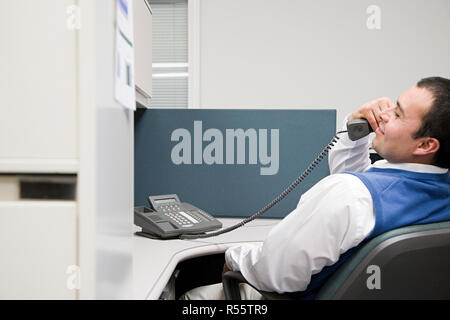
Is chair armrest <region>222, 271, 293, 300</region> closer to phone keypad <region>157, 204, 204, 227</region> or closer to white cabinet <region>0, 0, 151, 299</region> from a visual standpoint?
phone keypad <region>157, 204, 204, 227</region>

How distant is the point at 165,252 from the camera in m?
0.96

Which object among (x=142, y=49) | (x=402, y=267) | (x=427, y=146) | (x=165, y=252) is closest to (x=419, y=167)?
(x=427, y=146)

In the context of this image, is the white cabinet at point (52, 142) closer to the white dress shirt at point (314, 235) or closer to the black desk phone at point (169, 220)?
the white dress shirt at point (314, 235)

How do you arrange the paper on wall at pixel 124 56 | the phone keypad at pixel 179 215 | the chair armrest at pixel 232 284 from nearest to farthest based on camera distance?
the paper on wall at pixel 124 56
the chair armrest at pixel 232 284
the phone keypad at pixel 179 215

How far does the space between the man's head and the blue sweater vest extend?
5 centimetres

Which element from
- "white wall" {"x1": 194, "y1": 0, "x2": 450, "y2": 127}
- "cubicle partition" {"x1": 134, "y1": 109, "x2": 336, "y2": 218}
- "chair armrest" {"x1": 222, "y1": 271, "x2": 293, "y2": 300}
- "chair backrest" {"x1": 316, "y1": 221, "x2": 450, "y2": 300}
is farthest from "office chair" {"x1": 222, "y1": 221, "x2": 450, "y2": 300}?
"white wall" {"x1": 194, "y1": 0, "x2": 450, "y2": 127}

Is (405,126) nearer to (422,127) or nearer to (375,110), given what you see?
(422,127)

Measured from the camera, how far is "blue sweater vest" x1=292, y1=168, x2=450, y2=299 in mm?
725

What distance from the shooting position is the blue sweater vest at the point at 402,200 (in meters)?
0.73

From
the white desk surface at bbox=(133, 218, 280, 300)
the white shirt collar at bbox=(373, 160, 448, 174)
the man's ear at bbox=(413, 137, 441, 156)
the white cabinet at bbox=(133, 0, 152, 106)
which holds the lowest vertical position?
the white desk surface at bbox=(133, 218, 280, 300)

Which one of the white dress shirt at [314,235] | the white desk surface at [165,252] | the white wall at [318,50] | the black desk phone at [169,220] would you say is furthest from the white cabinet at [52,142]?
the white wall at [318,50]

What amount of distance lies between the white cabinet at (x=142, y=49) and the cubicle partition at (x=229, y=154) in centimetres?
11

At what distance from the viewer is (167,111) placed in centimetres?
144
